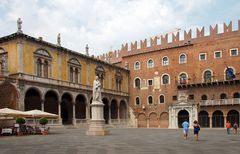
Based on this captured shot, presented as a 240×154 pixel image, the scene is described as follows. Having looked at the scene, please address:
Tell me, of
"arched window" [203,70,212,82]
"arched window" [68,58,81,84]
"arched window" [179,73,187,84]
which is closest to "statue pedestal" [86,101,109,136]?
"arched window" [68,58,81,84]

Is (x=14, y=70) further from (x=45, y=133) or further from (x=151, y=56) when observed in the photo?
(x=151, y=56)

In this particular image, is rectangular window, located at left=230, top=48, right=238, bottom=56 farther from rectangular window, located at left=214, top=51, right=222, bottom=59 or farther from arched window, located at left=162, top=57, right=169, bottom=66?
arched window, located at left=162, top=57, right=169, bottom=66

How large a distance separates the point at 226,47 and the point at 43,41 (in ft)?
72.0

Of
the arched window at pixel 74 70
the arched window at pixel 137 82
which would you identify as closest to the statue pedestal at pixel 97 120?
the arched window at pixel 74 70

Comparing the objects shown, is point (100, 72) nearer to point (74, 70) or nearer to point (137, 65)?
point (74, 70)

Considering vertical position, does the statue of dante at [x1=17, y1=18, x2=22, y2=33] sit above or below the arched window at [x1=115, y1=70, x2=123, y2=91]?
above

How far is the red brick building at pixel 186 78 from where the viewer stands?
128ft

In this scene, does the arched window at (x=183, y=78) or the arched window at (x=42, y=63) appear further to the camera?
the arched window at (x=183, y=78)

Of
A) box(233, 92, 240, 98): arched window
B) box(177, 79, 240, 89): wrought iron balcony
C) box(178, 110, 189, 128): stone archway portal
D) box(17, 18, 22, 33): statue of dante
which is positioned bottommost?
box(178, 110, 189, 128): stone archway portal

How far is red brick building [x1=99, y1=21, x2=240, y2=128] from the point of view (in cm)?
3897

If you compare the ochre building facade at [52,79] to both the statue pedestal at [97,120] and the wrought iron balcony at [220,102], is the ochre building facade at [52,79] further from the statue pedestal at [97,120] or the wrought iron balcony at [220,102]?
the wrought iron balcony at [220,102]

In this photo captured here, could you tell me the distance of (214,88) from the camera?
1574 inches

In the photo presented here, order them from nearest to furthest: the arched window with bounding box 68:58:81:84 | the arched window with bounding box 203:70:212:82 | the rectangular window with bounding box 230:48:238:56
A: the arched window with bounding box 68:58:81:84 → the rectangular window with bounding box 230:48:238:56 → the arched window with bounding box 203:70:212:82

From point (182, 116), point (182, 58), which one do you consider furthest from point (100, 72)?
point (182, 116)
